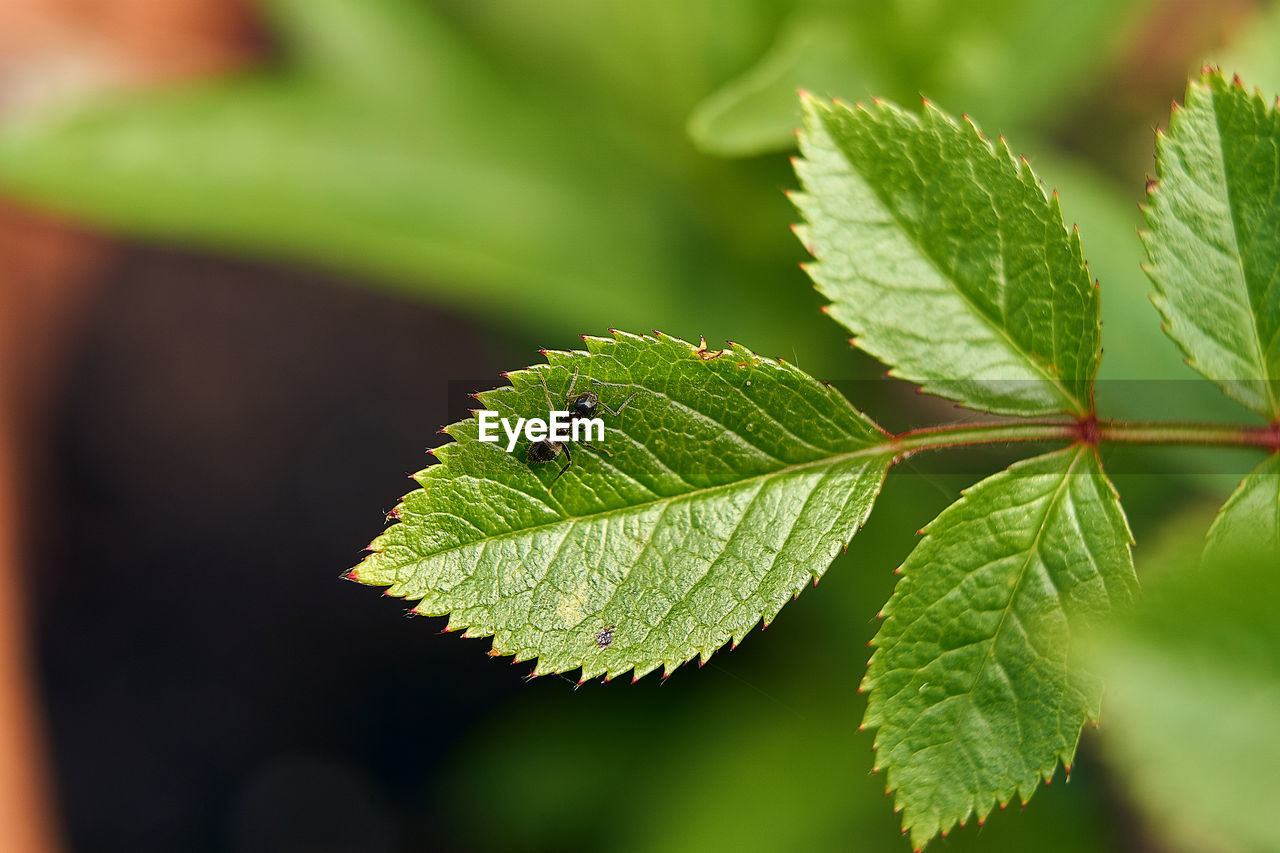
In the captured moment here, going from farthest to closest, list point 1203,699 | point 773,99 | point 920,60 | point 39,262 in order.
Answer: point 39,262 → point 920,60 → point 773,99 → point 1203,699

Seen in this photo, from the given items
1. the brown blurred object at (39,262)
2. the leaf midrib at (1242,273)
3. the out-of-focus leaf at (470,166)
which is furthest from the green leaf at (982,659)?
the brown blurred object at (39,262)

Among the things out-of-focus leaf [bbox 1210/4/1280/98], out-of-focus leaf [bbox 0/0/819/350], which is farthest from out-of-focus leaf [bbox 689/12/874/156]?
out-of-focus leaf [bbox 1210/4/1280/98]

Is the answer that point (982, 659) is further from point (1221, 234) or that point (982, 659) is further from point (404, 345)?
point (404, 345)

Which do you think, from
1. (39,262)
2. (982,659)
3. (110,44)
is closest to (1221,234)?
(982,659)

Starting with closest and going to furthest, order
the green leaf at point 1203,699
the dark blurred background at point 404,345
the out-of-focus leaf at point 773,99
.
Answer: the green leaf at point 1203,699, the out-of-focus leaf at point 773,99, the dark blurred background at point 404,345

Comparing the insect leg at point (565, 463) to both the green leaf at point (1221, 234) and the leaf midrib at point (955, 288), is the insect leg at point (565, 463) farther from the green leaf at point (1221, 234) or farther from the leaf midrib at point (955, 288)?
the green leaf at point (1221, 234)
